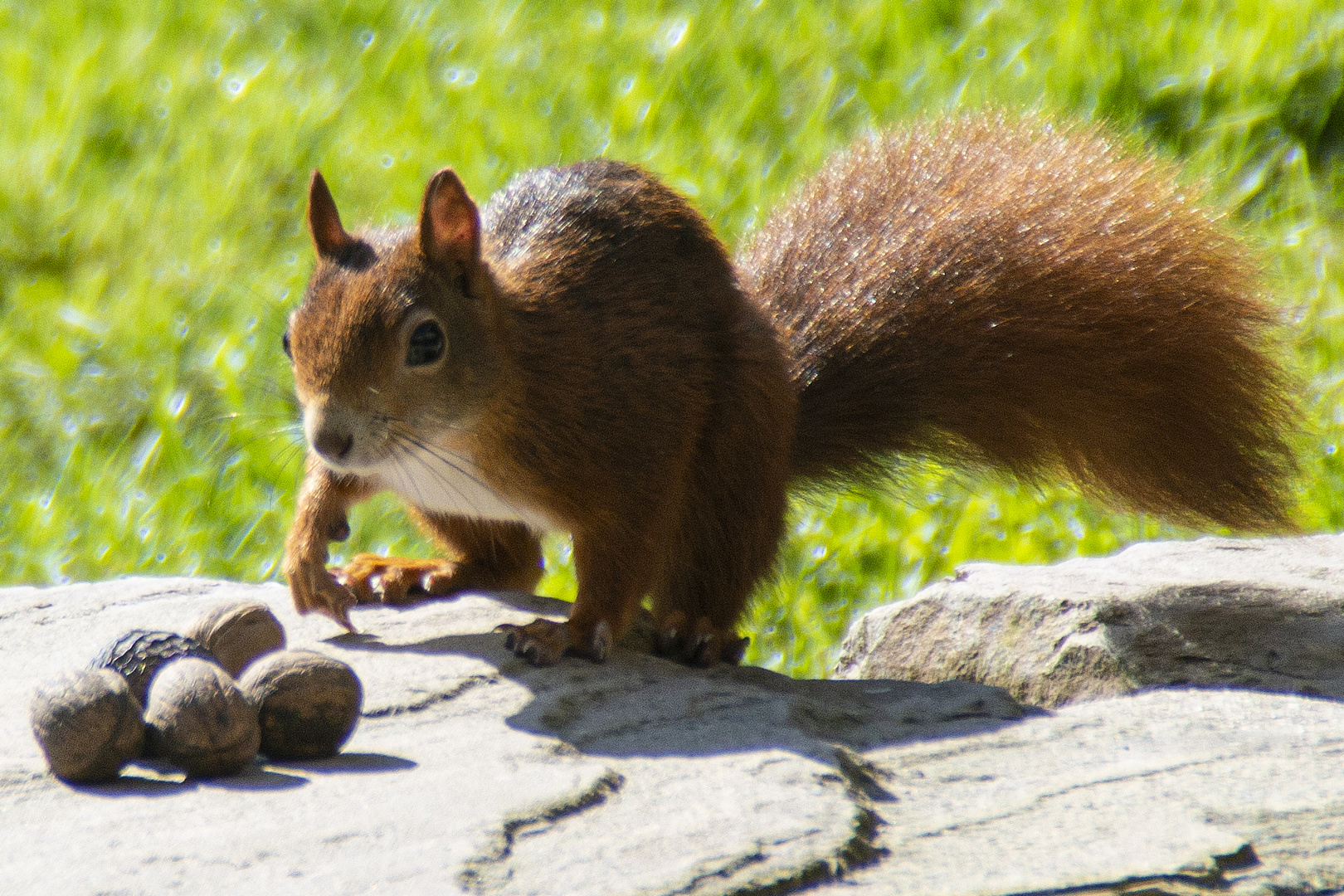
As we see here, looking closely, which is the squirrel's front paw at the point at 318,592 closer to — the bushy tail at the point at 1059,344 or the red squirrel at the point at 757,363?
the red squirrel at the point at 757,363

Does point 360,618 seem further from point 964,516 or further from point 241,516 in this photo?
point 964,516

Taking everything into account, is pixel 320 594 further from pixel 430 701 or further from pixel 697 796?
pixel 697 796

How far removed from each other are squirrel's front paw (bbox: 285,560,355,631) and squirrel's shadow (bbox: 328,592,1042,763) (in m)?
0.05

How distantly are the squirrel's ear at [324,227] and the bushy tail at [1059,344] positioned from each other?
89 cm

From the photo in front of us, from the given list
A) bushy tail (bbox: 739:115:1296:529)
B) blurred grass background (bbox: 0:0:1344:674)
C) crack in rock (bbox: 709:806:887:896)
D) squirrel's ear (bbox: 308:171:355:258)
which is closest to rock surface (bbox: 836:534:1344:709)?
bushy tail (bbox: 739:115:1296:529)

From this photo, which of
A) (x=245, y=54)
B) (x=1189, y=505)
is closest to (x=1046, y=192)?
(x=1189, y=505)

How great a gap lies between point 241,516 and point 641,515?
5.86 feet

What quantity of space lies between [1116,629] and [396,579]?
1315 millimetres

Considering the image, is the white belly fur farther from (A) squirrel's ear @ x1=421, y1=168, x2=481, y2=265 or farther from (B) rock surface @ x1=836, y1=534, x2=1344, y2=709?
(B) rock surface @ x1=836, y1=534, x2=1344, y2=709

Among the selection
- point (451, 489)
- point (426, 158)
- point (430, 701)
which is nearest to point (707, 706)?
point (430, 701)

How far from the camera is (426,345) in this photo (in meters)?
2.53

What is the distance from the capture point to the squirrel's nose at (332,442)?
242 centimetres

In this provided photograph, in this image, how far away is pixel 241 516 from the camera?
13.6ft

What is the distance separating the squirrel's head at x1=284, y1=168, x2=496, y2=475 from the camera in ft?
8.05
